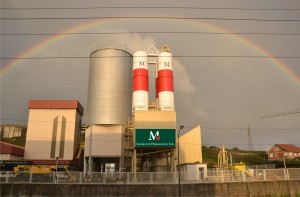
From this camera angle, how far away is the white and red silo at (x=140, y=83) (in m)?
44.2

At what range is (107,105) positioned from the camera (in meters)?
49.0

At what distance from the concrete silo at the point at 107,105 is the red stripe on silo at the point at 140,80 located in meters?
5.93

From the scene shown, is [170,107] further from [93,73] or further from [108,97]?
[93,73]

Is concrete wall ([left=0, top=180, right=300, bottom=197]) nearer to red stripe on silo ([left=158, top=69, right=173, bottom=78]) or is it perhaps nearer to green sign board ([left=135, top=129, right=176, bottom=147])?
green sign board ([left=135, top=129, right=176, bottom=147])

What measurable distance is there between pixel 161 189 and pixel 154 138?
31.2 ft

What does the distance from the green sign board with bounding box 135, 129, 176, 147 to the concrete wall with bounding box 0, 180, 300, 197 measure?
349 inches

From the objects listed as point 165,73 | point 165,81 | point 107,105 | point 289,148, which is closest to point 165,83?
point 165,81

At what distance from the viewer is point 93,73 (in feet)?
169

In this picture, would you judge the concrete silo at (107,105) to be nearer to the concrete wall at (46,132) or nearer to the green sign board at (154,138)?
the concrete wall at (46,132)

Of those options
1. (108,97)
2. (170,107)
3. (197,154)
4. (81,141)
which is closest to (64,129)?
(81,141)

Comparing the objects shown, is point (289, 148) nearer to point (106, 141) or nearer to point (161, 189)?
point (106, 141)

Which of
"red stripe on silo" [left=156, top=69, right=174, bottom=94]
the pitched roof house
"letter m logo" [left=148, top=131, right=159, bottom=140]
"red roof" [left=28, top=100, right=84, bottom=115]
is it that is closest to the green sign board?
"letter m logo" [left=148, top=131, right=159, bottom=140]

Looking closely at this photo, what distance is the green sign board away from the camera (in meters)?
38.4

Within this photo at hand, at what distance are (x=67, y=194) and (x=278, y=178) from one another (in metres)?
26.1
